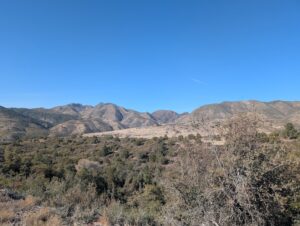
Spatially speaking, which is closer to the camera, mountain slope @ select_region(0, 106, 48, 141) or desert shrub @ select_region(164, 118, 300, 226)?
desert shrub @ select_region(164, 118, 300, 226)

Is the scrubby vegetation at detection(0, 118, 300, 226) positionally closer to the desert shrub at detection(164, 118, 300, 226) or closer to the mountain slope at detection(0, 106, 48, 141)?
the desert shrub at detection(164, 118, 300, 226)

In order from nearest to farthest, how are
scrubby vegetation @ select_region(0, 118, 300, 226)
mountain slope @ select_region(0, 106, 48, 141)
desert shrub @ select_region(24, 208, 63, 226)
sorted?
desert shrub @ select_region(24, 208, 63, 226) → scrubby vegetation @ select_region(0, 118, 300, 226) → mountain slope @ select_region(0, 106, 48, 141)

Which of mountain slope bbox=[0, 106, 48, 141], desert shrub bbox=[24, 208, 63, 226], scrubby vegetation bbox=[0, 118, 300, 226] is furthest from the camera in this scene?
mountain slope bbox=[0, 106, 48, 141]

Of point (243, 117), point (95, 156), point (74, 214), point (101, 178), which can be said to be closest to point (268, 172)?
point (243, 117)

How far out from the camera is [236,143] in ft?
29.7

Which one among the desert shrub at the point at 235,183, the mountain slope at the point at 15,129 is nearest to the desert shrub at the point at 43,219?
the desert shrub at the point at 235,183

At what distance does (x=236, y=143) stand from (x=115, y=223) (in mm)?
4186

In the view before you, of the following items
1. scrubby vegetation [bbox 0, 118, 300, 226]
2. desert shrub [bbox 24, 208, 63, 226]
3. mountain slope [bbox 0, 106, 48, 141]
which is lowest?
desert shrub [bbox 24, 208, 63, 226]

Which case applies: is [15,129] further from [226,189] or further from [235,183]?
[235,183]

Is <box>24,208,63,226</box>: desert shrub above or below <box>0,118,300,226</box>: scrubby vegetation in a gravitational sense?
below

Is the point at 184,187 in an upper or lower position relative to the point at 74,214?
upper

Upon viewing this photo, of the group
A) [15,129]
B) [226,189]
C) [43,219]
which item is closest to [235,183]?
[226,189]

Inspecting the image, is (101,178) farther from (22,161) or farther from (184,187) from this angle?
(184,187)

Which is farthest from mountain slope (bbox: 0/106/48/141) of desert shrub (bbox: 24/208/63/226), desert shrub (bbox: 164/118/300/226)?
desert shrub (bbox: 164/118/300/226)
